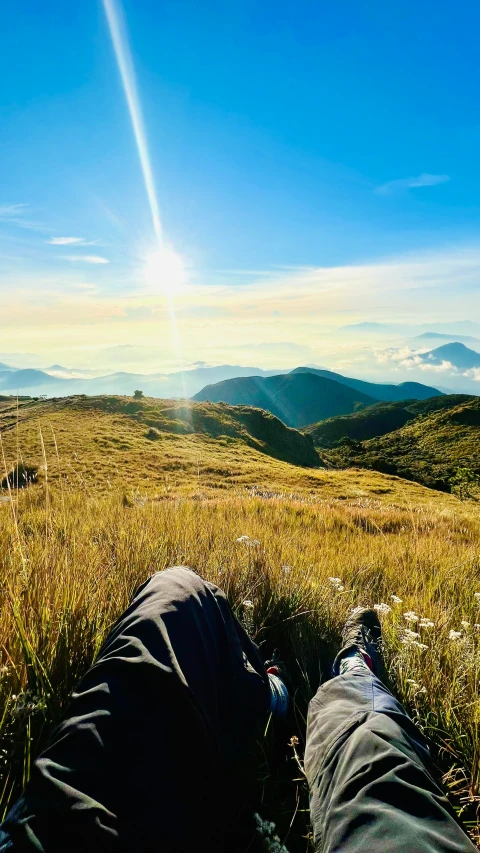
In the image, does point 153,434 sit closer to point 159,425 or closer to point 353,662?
point 159,425

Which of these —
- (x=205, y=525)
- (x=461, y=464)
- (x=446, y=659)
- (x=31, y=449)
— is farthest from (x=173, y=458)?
(x=461, y=464)

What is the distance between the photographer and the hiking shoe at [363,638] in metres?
2.16

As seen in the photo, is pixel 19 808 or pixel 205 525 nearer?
pixel 19 808

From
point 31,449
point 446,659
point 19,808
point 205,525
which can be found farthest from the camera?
point 31,449

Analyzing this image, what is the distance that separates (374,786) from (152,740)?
670 mm

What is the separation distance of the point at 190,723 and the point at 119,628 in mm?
437

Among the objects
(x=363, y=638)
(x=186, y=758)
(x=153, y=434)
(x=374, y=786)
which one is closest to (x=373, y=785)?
(x=374, y=786)

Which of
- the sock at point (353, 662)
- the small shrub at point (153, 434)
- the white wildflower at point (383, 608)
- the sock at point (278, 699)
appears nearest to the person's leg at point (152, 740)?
the sock at point (278, 699)

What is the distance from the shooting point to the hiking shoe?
216cm

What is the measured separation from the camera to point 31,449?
32.6 metres

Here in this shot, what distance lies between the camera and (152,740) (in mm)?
1142

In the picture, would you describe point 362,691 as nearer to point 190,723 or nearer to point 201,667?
point 201,667

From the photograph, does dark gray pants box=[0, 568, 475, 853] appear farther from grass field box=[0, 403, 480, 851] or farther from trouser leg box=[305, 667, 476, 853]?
grass field box=[0, 403, 480, 851]

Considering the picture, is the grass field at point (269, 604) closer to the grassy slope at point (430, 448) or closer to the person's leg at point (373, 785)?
the person's leg at point (373, 785)
